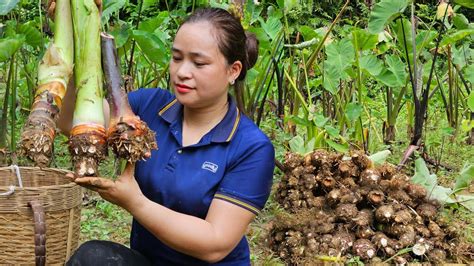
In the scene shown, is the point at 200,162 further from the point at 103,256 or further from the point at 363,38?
the point at 363,38

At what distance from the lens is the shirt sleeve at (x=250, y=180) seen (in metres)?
1.54

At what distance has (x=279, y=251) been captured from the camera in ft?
9.07

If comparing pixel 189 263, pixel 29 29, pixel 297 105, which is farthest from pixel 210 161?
pixel 297 105

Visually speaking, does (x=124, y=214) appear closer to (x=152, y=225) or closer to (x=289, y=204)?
(x=289, y=204)

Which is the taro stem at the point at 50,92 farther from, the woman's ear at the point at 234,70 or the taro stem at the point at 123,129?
the woman's ear at the point at 234,70

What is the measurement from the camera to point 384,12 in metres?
3.30

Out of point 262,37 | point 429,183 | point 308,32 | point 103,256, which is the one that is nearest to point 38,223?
point 103,256

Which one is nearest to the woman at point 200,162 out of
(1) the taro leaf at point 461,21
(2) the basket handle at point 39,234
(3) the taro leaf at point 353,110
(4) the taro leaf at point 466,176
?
(2) the basket handle at point 39,234

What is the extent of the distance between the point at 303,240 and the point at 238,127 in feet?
3.97

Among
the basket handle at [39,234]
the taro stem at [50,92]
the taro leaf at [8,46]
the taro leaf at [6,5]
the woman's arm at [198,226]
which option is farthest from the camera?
the taro leaf at [8,46]

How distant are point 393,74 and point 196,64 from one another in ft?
7.32

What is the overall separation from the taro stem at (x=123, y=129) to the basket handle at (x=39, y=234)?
85 cm

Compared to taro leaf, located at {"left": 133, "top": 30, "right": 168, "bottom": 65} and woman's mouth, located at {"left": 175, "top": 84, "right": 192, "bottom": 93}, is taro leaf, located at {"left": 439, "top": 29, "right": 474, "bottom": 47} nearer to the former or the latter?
taro leaf, located at {"left": 133, "top": 30, "right": 168, "bottom": 65}

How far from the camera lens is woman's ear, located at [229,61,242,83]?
1580 mm
